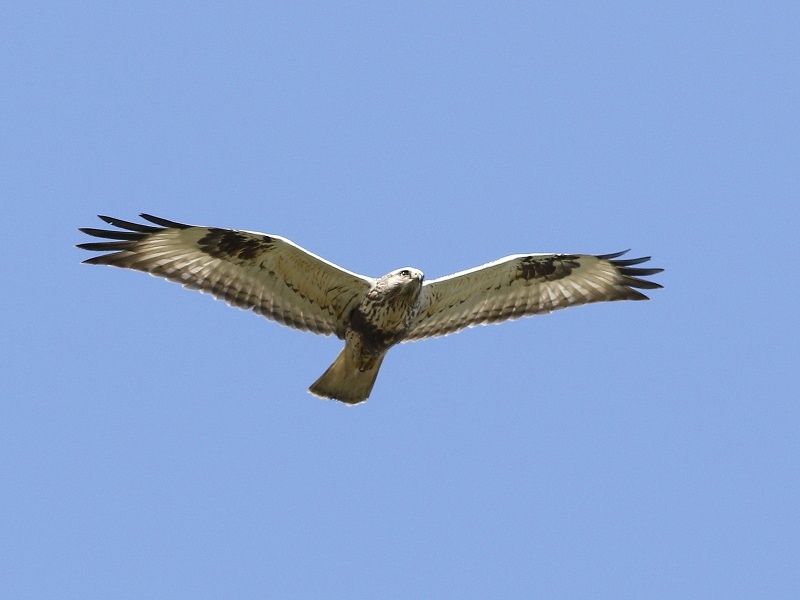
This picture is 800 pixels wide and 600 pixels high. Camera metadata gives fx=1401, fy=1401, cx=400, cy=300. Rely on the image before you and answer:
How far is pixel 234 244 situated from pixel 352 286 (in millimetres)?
1254

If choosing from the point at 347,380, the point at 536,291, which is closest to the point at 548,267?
the point at 536,291

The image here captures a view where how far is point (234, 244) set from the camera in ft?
45.8

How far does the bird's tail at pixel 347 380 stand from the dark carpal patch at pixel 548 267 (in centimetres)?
178

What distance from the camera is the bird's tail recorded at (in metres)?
14.4

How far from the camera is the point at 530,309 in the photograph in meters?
14.9

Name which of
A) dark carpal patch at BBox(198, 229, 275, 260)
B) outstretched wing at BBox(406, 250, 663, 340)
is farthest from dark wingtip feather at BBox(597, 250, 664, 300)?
dark carpal patch at BBox(198, 229, 275, 260)

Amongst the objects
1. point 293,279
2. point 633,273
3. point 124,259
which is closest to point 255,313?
Answer: point 293,279

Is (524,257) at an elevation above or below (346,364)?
above

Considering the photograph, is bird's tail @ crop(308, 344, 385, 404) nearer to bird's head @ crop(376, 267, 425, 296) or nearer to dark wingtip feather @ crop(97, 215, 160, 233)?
bird's head @ crop(376, 267, 425, 296)

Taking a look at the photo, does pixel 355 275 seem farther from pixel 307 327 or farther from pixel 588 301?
pixel 588 301

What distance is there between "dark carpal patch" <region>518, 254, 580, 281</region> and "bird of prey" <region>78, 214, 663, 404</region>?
1 cm

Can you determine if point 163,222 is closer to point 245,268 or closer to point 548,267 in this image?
point 245,268

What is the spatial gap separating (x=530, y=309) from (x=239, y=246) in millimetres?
3193

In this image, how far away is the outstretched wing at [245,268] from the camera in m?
13.8
